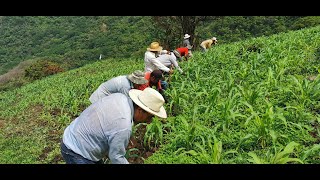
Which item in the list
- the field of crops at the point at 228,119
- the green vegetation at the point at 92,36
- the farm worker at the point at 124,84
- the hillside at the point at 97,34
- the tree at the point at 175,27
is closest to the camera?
the field of crops at the point at 228,119

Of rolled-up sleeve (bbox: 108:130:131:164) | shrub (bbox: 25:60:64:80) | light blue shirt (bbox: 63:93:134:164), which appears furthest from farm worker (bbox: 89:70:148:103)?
shrub (bbox: 25:60:64:80)

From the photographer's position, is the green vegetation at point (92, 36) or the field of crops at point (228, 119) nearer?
the field of crops at point (228, 119)

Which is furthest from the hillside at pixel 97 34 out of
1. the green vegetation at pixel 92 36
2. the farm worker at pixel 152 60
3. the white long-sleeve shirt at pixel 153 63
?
the white long-sleeve shirt at pixel 153 63

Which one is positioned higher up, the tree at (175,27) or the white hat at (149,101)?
the white hat at (149,101)

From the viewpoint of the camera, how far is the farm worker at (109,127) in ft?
8.34

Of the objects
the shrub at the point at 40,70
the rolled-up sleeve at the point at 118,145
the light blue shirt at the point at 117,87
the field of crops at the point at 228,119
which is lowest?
the shrub at the point at 40,70

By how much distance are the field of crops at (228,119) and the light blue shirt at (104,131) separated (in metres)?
1.10

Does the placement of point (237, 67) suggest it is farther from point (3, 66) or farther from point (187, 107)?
point (3, 66)

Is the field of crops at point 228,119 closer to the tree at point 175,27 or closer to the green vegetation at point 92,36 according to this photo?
the tree at point 175,27

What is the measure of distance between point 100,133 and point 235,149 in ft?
5.33

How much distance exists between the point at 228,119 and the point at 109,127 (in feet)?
6.34

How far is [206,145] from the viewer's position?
3.85 metres
